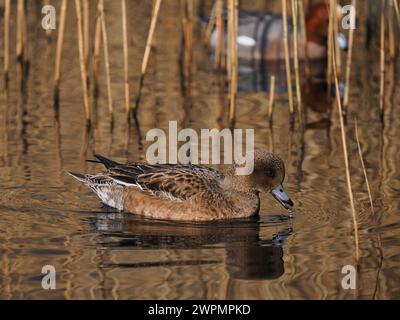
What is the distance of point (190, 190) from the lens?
845 cm

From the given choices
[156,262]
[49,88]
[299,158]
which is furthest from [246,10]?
[156,262]

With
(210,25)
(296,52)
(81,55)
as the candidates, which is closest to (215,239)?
(296,52)

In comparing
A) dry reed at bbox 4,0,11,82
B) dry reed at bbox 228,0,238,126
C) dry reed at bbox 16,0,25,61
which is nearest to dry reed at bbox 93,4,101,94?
dry reed at bbox 16,0,25,61

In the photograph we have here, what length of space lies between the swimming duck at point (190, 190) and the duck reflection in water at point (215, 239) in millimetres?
103

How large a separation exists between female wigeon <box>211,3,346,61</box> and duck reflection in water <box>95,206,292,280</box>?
25.3 ft

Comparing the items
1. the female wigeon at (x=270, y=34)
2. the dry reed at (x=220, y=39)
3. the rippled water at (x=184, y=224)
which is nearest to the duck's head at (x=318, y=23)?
the female wigeon at (x=270, y=34)

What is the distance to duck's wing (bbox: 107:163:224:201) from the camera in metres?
8.47

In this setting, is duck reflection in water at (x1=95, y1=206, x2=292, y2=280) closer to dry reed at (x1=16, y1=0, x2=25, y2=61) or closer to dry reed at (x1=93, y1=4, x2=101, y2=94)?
dry reed at (x1=93, y1=4, x2=101, y2=94)

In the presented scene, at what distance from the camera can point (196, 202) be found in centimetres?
839

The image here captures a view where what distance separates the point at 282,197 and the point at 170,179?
35.9 inches

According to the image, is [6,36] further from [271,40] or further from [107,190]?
[271,40]

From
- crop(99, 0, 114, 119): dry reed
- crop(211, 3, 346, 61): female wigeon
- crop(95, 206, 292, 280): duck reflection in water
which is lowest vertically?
crop(95, 206, 292, 280): duck reflection in water
